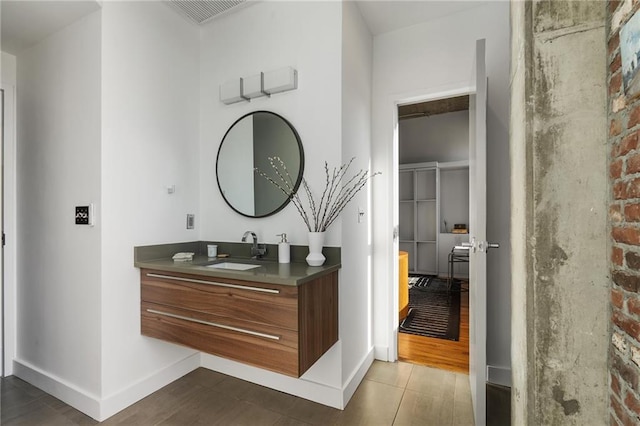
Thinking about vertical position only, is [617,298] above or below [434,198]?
below

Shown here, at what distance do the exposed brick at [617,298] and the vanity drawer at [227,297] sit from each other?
4.03 feet

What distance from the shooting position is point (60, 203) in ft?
6.98

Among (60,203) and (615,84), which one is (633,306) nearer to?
(615,84)

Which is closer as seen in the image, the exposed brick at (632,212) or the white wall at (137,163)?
the exposed brick at (632,212)

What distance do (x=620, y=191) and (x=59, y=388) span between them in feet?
10.5

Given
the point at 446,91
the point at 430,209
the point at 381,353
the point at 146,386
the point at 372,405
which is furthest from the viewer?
the point at 430,209

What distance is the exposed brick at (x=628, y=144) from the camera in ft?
3.07

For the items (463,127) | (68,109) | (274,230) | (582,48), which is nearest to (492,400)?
(274,230)

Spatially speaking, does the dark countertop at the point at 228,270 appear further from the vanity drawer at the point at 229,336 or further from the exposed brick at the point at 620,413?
the exposed brick at the point at 620,413

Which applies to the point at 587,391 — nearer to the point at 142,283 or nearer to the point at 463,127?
the point at 142,283

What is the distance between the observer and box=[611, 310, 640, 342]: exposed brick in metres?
0.92

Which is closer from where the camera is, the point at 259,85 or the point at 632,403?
the point at 632,403

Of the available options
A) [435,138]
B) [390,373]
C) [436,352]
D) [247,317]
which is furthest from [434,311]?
[435,138]

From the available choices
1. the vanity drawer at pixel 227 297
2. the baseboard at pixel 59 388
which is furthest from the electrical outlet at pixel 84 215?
the baseboard at pixel 59 388
